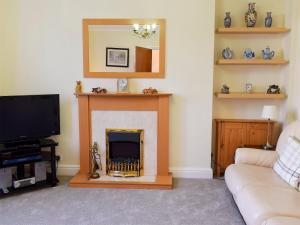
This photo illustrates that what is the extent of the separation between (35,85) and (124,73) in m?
1.16

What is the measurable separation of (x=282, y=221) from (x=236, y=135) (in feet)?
6.50

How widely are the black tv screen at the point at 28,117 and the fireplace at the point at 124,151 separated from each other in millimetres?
693

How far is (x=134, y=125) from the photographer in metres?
3.95

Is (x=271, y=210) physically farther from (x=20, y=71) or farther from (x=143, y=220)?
(x=20, y=71)

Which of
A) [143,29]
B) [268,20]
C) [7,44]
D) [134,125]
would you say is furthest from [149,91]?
[7,44]

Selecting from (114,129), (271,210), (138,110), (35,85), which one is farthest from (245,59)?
(35,85)

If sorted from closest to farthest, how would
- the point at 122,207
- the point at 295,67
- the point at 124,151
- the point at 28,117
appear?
the point at 122,207 → the point at 28,117 → the point at 295,67 → the point at 124,151

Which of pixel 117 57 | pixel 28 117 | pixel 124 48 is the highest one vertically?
pixel 124 48

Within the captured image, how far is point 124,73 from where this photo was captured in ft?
12.9

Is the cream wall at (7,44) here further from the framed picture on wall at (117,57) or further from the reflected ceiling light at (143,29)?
the reflected ceiling light at (143,29)

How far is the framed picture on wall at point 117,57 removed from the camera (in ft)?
12.8

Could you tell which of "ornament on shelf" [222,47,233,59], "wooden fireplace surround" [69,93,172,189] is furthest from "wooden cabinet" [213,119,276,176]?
"ornament on shelf" [222,47,233,59]

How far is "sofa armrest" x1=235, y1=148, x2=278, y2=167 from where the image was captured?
3242 millimetres

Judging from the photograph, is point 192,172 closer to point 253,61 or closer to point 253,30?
point 253,61
